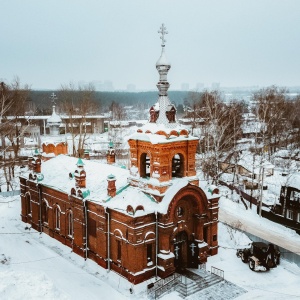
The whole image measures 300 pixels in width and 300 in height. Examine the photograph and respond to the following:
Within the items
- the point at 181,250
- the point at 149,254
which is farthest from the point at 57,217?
the point at 181,250

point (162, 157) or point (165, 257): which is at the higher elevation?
point (162, 157)

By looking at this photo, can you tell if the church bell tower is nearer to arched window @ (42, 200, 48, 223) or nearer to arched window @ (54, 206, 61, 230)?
arched window @ (54, 206, 61, 230)

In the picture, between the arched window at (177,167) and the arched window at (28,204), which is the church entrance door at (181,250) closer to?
the arched window at (177,167)

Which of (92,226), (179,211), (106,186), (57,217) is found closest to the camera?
(179,211)

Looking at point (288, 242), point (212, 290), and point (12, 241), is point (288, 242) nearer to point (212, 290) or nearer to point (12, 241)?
point (212, 290)

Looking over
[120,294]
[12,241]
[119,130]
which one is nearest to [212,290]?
[120,294]

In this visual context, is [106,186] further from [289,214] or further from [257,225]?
[289,214]
